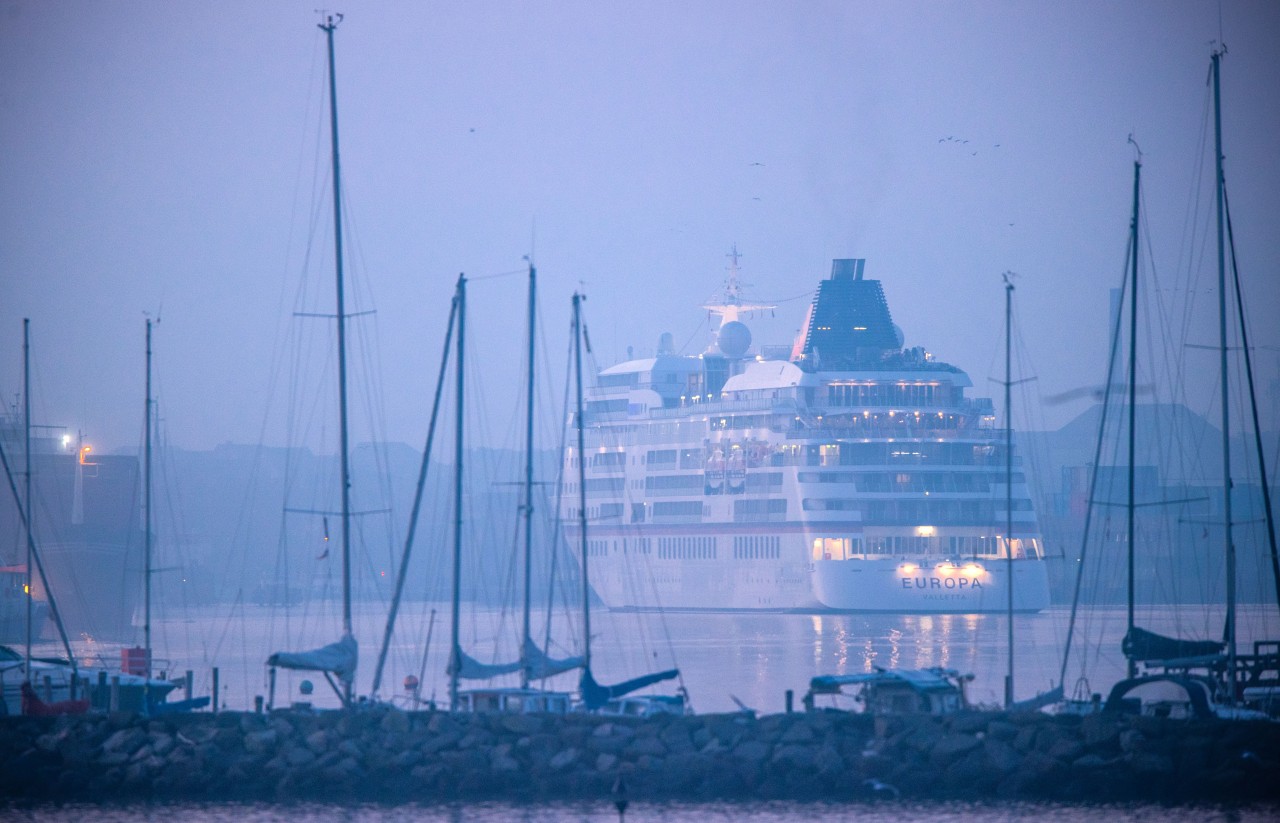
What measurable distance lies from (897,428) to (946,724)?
4590 centimetres

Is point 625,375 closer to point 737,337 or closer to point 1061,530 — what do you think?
point 737,337

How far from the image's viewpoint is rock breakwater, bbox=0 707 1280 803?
23703 millimetres

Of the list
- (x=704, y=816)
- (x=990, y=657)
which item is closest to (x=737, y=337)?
(x=990, y=657)

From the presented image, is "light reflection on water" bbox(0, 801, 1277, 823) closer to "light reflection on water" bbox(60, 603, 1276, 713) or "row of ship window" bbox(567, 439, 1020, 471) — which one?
"light reflection on water" bbox(60, 603, 1276, 713)

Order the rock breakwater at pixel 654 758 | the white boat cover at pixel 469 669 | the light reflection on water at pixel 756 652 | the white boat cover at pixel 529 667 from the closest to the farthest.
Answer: the rock breakwater at pixel 654 758
the white boat cover at pixel 469 669
the white boat cover at pixel 529 667
the light reflection on water at pixel 756 652

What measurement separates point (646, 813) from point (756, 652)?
28.8 metres

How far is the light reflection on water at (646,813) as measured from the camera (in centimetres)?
2248

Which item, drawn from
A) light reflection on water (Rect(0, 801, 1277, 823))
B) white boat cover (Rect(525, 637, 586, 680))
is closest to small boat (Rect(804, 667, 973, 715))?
light reflection on water (Rect(0, 801, 1277, 823))

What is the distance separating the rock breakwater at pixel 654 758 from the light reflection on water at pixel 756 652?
16.1 feet

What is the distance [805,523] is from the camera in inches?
2697

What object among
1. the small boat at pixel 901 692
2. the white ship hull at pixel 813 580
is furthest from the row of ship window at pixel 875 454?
the small boat at pixel 901 692

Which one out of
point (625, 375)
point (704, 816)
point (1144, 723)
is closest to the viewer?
point (704, 816)

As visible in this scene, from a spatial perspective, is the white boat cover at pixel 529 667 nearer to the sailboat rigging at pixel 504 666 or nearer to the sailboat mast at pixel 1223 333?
the sailboat rigging at pixel 504 666

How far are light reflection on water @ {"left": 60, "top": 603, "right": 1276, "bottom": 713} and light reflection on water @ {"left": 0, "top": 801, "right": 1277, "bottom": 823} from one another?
6.16 metres
